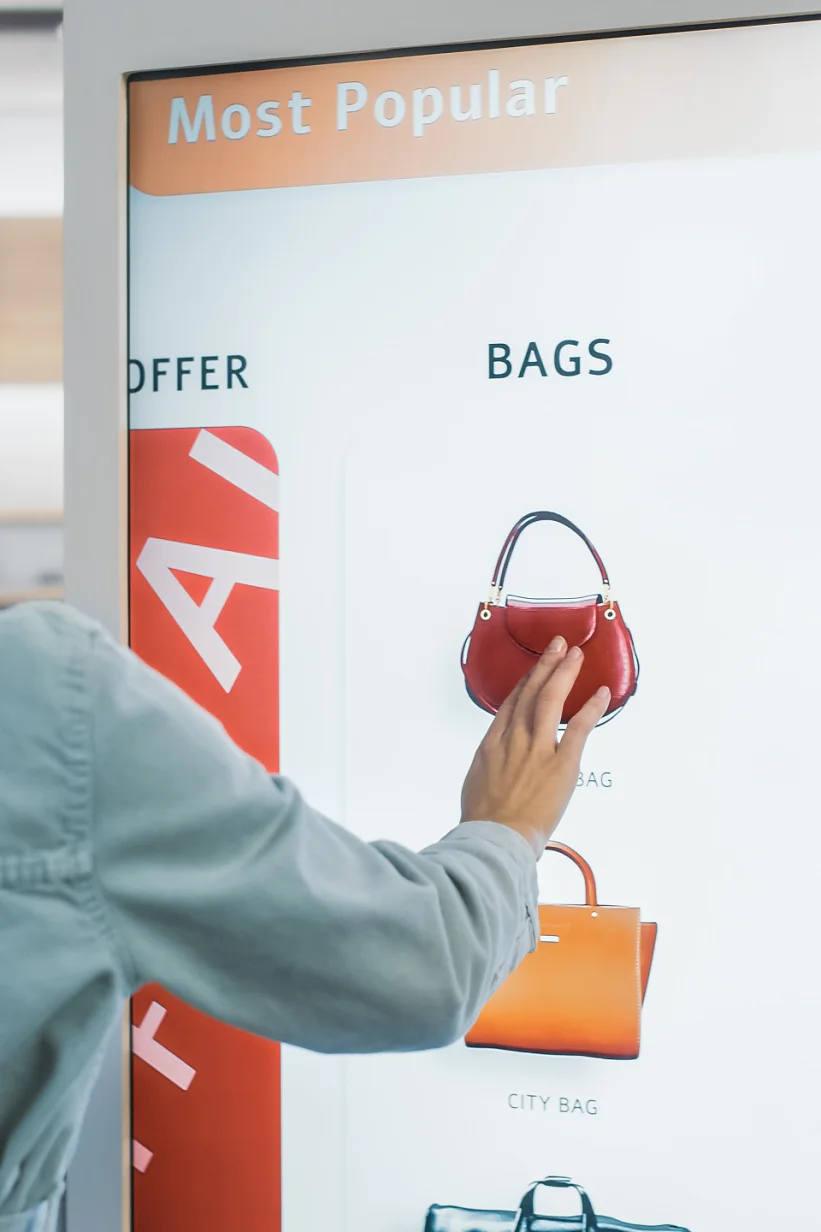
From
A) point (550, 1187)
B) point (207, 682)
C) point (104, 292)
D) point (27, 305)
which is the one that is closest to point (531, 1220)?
point (550, 1187)

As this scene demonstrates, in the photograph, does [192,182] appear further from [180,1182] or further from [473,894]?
[180,1182]

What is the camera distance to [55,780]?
1.60 feet

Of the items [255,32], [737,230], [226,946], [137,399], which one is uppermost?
[255,32]

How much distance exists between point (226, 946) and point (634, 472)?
0.58 metres

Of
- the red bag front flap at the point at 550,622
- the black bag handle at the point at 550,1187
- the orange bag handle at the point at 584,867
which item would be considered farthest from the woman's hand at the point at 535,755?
the black bag handle at the point at 550,1187

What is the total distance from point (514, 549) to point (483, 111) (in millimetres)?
393

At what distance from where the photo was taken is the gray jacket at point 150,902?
491 mm

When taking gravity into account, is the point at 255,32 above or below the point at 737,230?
above

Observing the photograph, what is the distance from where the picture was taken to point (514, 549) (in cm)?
95

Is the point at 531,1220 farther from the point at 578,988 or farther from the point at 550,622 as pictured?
the point at 550,622

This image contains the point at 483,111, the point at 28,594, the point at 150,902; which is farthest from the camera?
the point at 28,594

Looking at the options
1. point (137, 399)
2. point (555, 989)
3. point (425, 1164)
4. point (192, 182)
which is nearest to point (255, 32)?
point (192, 182)

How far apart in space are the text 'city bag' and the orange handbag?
127 millimetres

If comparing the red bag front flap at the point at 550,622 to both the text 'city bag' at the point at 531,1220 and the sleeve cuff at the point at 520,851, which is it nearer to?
the sleeve cuff at the point at 520,851
